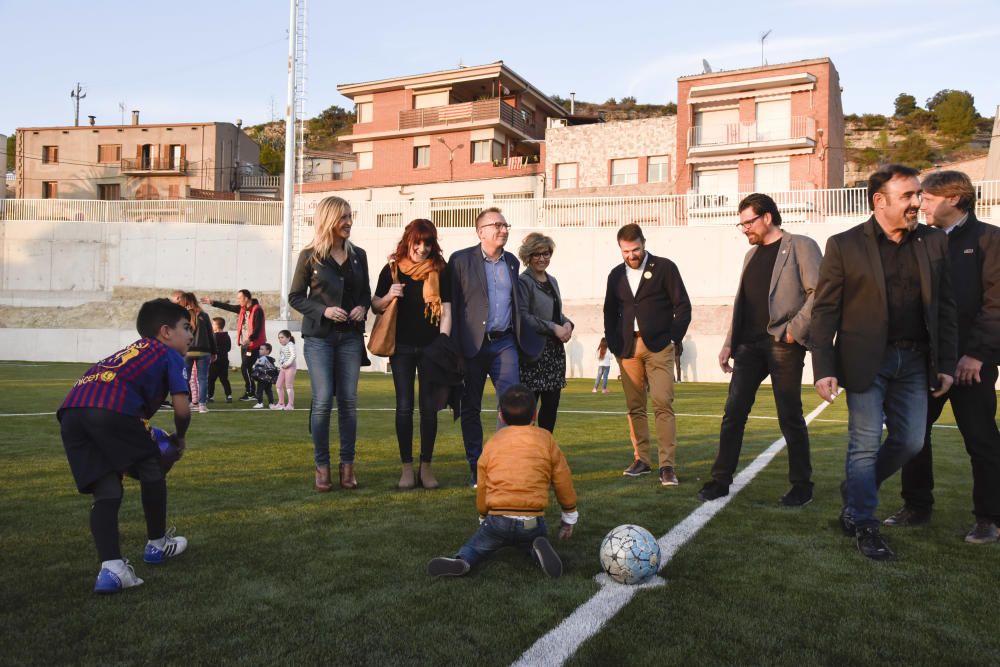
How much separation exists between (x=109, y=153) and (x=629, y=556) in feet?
202

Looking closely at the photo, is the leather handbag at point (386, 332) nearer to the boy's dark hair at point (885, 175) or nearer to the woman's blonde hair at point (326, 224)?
the woman's blonde hair at point (326, 224)

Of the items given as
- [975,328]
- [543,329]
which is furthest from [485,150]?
[975,328]

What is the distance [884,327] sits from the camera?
3973 mm

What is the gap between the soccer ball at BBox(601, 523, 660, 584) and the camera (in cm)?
346

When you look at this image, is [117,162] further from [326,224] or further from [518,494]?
[518,494]

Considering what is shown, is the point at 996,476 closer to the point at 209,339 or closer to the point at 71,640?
the point at 71,640

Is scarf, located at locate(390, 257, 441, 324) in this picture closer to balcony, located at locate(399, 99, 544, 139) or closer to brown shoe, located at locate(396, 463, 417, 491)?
brown shoe, located at locate(396, 463, 417, 491)

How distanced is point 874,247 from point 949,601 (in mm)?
1723

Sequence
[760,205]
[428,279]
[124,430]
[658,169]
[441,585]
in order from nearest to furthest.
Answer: [441,585], [124,430], [760,205], [428,279], [658,169]

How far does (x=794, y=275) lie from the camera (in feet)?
17.3

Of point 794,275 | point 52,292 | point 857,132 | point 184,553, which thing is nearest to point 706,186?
point 52,292

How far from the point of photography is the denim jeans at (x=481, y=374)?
5727 mm

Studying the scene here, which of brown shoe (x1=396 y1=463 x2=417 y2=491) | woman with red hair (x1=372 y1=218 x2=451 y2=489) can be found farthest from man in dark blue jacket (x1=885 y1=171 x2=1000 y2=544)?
brown shoe (x1=396 y1=463 x2=417 y2=491)

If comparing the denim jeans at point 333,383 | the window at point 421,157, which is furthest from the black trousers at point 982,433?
the window at point 421,157
